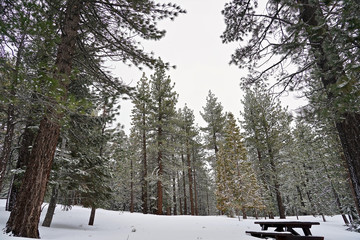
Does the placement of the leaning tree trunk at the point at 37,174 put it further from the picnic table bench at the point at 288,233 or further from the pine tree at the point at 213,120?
the pine tree at the point at 213,120

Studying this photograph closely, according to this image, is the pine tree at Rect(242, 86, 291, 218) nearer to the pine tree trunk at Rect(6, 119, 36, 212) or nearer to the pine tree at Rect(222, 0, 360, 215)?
the pine tree at Rect(222, 0, 360, 215)

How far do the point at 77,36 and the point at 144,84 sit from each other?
13.0 meters

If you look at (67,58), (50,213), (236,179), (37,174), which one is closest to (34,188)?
(37,174)

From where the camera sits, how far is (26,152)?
6547 mm

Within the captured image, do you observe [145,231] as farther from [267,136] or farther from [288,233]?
[267,136]

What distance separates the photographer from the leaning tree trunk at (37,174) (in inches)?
133

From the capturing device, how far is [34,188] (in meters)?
3.58

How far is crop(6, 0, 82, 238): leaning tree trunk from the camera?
133 inches

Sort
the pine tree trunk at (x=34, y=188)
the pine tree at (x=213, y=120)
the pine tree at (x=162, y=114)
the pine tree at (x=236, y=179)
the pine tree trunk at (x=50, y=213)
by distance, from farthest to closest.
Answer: the pine tree at (x=213, y=120), the pine tree at (x=162, y=114), the pine tree at (x=236, y=179), the pine tree trunk at (x=50, y=213), the pine tree trunk at (x=34, y=188)

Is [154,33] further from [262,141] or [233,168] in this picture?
[262,141]

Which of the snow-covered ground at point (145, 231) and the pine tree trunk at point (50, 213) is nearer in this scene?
the snow-covered ground at point (145, 231)

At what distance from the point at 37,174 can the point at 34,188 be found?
10.5 inches

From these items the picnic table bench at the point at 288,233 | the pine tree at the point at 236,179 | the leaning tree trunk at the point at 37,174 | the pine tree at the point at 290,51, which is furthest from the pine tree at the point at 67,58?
the pine tree at the point at 236,179

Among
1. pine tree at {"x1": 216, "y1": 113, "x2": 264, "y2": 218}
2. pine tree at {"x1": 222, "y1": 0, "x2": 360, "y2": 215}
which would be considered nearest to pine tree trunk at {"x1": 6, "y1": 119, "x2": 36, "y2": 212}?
pine tree at {"x1": 222, "y1": 0, "x2": 360, "y2": 215}
